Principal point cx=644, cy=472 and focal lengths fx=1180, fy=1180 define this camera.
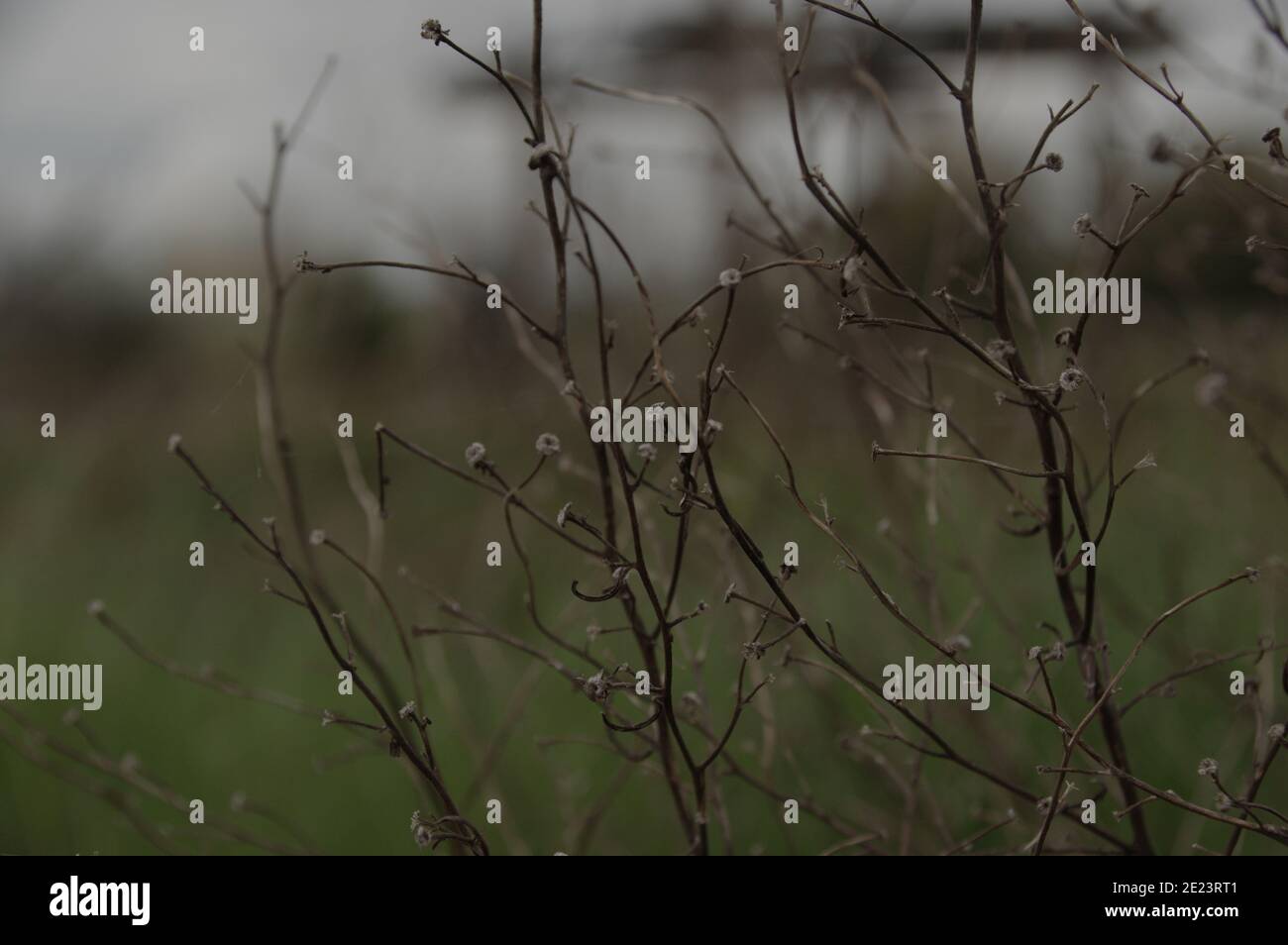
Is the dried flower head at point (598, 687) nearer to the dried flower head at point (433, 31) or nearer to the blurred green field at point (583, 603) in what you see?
the blurred green field at point (583, 603)

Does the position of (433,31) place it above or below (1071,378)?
above

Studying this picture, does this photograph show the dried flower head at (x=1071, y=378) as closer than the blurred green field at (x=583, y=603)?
Yes

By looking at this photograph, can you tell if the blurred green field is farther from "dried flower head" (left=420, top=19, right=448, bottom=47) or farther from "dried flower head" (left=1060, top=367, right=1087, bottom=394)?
"dried flower head" (left=420, top=19, right=448, bottom=47)

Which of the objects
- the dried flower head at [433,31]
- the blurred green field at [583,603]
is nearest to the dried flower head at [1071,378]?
the blurred green field at [583,603]

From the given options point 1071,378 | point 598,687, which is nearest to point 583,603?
point 598,687

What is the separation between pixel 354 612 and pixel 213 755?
0.80 metres

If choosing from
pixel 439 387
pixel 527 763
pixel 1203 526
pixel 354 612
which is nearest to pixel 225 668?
pixel 354 612

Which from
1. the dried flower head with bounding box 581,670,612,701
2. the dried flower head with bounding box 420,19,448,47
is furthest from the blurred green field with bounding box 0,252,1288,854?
the dried flower head with bounding box 420,19,448,47

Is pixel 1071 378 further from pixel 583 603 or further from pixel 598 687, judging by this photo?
pixel 583 603

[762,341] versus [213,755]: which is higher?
[762,341]

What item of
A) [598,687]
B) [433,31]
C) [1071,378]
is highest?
[433,31]

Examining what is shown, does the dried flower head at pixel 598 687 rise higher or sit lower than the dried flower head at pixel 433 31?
lower
